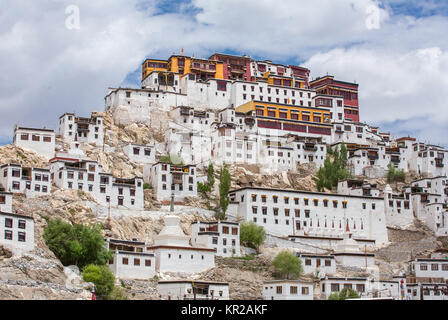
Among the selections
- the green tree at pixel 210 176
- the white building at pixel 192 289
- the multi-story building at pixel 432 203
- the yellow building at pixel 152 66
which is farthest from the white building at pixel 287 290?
the yellow building at pixel 152 66

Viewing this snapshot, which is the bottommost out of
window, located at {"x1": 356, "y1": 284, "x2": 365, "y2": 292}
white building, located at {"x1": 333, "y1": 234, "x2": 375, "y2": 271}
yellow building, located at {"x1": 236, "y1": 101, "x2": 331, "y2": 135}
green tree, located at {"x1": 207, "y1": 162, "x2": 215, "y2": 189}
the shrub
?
window, located at {"x1": 356, "y1": 284, "x2": 365, "y2": 292}

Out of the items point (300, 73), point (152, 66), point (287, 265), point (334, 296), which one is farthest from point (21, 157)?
point (300, 73)

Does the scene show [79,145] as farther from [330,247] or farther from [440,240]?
[440,240]

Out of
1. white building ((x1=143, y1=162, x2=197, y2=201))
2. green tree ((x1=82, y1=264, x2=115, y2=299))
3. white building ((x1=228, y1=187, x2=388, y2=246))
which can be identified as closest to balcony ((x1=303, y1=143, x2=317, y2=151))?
white building ((x1=228, y1=187, x2=388, y2=246))

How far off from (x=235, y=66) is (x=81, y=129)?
3138 cm

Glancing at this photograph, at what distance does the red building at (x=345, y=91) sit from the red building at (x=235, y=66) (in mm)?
10874

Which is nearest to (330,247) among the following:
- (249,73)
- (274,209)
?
(274,209)

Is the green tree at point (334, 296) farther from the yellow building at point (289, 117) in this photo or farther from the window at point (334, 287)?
the yellow building at point (289, 117)

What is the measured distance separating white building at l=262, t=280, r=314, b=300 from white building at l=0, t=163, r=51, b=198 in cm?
2240

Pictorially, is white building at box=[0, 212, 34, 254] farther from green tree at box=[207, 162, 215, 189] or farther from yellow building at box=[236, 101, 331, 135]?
yellow building at box=[236, 101, 331, 135]

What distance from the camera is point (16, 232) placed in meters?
62.7

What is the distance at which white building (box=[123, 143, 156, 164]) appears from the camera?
299 ft

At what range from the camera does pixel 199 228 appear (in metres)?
79.2

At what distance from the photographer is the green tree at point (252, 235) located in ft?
266
